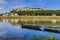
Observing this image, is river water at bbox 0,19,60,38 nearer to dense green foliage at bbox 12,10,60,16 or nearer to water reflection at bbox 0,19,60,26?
water reflection at bbox 0,19,60,26

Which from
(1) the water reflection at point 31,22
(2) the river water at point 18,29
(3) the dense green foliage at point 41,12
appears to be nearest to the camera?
(3) the dense green foliage at point 41,12

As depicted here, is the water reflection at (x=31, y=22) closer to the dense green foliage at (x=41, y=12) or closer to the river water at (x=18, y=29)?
the river water at (x=18, y=29)

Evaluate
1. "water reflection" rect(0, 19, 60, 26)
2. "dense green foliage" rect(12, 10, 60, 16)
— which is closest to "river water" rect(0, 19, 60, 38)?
"water reflection" rect(0, 19, 60, 26)

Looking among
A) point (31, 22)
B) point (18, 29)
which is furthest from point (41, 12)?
point (18, 29)

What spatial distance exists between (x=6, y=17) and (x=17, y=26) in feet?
1.49

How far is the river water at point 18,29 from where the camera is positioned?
5910mm

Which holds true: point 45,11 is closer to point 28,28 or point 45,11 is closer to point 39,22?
point 39,22

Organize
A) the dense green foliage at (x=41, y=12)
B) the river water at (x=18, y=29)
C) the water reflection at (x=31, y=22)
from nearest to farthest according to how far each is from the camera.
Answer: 1. the dense green foliage at (x=41, y=12)
2. the river water at (x=18, y=29)
3. the water reflection at (x=31, y=22)

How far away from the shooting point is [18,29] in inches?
242

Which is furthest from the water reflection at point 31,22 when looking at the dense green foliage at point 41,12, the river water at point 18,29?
the dense green foliage at point 41,12

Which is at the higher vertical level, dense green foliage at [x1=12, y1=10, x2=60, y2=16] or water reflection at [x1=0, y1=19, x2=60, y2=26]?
dense green foliage at [x1=12, y1=10, x2=60, y2=16]

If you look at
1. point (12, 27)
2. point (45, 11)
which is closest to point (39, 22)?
point (45, 11)

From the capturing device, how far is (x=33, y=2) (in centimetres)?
590

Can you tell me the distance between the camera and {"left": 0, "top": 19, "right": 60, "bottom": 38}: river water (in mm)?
5910
